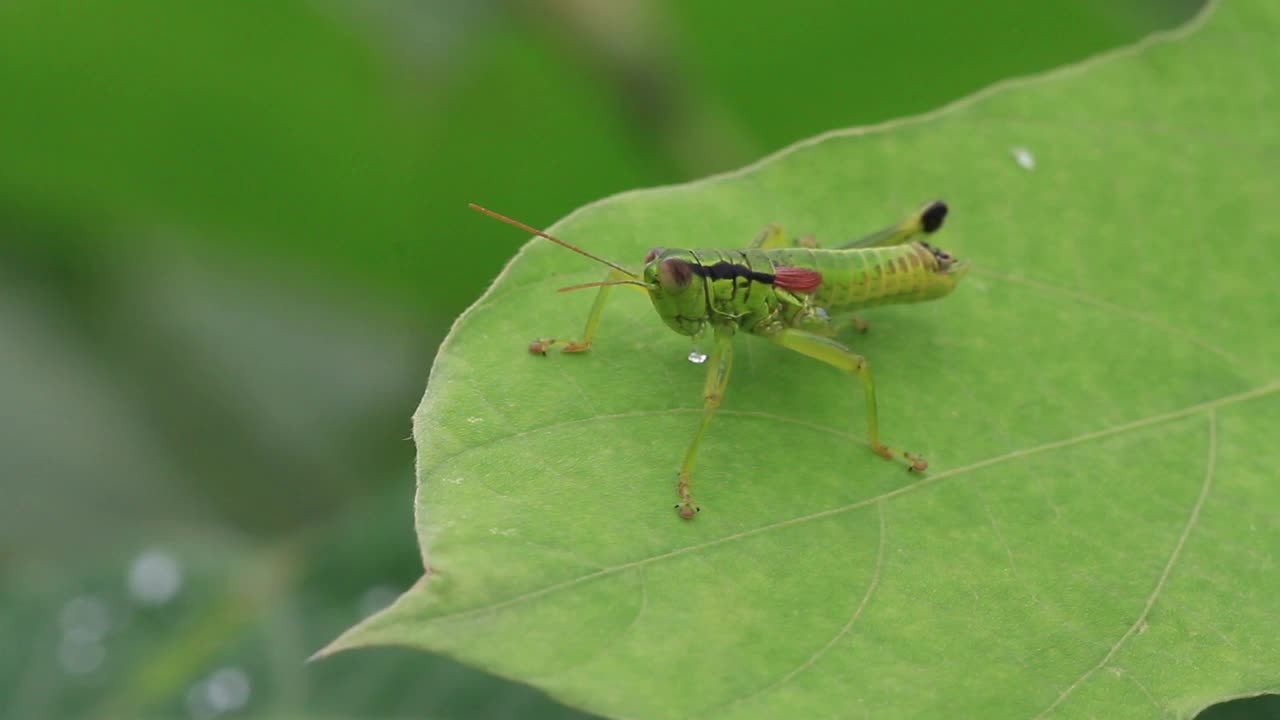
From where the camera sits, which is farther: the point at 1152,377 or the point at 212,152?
the point at 212,152

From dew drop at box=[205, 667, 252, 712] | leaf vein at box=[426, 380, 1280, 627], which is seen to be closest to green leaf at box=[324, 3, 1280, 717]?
leaf vein at box=[426, 380, 1280, 627]

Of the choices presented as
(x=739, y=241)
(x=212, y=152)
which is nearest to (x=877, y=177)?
(x=739, y=241)

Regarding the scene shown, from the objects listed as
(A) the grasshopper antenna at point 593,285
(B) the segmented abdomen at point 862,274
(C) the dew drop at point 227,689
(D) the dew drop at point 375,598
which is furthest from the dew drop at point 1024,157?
(C) the dew drop at point 227,689

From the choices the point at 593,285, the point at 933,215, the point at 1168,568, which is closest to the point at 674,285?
the point at 593,285

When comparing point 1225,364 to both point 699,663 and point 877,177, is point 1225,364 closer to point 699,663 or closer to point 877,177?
point 877,177

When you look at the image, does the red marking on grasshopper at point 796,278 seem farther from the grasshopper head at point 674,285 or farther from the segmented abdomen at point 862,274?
the grasshopper head at point 674,285

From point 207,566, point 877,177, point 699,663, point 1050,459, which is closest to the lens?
point 699,663
